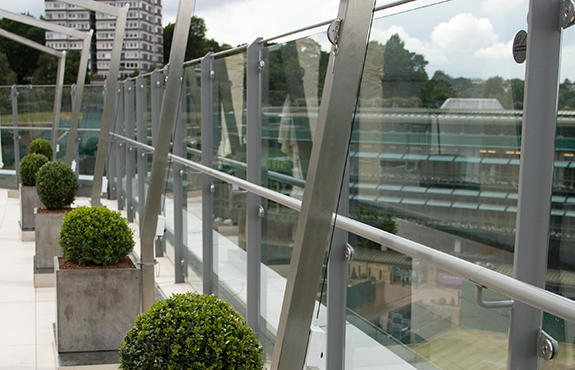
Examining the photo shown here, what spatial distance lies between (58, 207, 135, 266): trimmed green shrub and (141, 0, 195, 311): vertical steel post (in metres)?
0.21

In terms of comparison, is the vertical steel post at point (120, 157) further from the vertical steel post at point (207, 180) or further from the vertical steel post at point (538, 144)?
the vertical steel post at point (538, 144)

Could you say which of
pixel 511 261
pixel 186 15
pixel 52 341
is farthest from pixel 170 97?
pixel 511 261

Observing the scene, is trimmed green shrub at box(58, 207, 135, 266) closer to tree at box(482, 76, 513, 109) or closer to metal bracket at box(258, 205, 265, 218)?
metal bracket at box(258, 205, 265, 218)

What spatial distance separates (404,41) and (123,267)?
2.74m

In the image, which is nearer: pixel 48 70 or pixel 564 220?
pixel 564 220

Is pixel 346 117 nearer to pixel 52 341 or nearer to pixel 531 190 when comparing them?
pixel 531 190

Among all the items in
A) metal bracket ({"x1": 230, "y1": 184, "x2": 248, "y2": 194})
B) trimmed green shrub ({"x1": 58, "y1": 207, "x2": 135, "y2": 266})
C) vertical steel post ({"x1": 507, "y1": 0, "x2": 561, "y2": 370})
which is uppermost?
vertical steel post ({"x1": 507, "y1": 0, "x2": 561, "y2": 370})

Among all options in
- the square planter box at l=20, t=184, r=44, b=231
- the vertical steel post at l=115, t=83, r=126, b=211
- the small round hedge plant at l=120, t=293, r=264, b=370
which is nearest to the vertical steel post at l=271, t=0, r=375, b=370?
the small round hedge plant at l=120, t=293, r=264, b=370

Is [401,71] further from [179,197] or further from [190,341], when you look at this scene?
[179,197]

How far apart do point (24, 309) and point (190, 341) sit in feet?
13.4

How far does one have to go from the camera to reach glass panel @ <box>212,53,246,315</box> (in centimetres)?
423

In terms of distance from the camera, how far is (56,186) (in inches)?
253

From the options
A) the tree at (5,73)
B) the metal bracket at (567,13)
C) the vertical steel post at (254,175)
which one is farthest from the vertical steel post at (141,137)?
the tree at (5,73)

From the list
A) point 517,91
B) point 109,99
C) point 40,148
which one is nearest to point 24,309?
point 109,99
